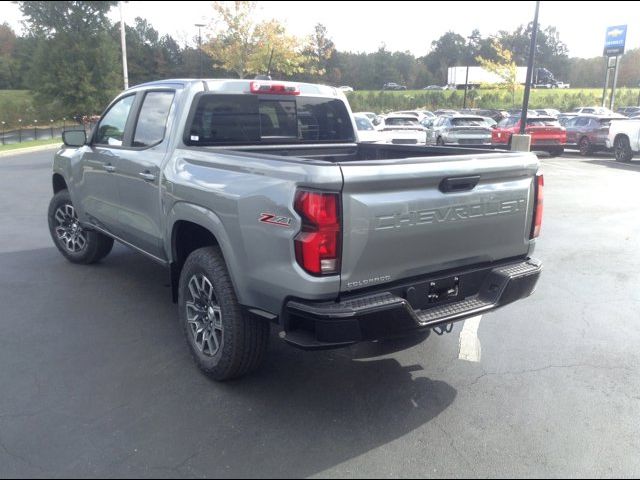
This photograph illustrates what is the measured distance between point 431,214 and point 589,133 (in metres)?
21.6

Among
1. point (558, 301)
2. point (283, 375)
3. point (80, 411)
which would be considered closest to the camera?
point (80, 411)

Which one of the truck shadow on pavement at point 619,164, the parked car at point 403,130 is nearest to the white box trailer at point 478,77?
the truck shadow on pavement at point 619,164

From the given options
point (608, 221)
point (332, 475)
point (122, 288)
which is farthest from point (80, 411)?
point (608, 221)

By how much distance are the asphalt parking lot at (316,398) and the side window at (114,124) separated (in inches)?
58.8

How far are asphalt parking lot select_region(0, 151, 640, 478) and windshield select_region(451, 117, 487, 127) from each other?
15051mm

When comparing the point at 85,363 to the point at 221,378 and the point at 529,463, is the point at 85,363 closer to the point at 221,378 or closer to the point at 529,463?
the point at 221,378

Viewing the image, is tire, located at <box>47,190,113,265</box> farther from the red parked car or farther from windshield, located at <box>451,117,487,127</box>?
the red parked car

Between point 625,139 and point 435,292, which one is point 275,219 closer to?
point 435,292

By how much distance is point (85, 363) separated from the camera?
13.3 feet

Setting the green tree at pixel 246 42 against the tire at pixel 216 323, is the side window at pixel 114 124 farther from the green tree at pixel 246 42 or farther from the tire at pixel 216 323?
the green tree at pixel 246 42

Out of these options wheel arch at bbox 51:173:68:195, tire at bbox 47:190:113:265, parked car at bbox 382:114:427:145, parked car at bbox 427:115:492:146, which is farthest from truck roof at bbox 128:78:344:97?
parked car at bbox 427:115:492:146

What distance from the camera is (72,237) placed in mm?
6555

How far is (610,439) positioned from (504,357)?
44.2 inches

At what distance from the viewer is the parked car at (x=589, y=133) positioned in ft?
70.7
